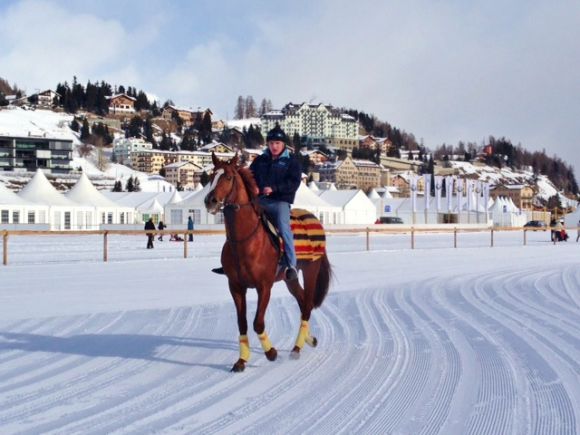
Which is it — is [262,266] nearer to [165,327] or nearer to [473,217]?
[165,327]

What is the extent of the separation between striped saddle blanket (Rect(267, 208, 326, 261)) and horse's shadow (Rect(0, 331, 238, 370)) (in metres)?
1.23

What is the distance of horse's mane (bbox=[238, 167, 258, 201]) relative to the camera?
246 inches

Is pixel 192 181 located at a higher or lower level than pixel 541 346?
higher

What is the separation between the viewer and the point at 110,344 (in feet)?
24.7

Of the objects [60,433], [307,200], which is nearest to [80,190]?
[307,200]

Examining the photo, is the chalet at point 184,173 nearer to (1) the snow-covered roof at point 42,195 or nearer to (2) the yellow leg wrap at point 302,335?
(1) the snow-covered roof at point 42,195

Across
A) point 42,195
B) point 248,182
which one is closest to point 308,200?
point 42,195

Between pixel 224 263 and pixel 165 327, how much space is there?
2.79m

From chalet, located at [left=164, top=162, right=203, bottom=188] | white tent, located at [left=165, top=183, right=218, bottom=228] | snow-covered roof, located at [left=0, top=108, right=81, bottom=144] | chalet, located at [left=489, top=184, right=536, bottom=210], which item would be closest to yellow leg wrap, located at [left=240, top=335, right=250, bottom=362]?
white tent, located at [left=165, top=183, right=218, bottom=228]

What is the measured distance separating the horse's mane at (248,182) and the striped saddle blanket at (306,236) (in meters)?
0.76

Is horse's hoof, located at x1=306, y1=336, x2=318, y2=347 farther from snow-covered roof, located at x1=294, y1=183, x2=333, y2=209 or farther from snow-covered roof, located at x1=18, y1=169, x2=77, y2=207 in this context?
snow-covered roof, located at x1=294, y1=183, x2=333, y2=209

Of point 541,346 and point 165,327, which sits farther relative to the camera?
point 165,327

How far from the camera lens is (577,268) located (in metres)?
19.1

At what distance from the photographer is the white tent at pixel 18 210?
44.8 m
